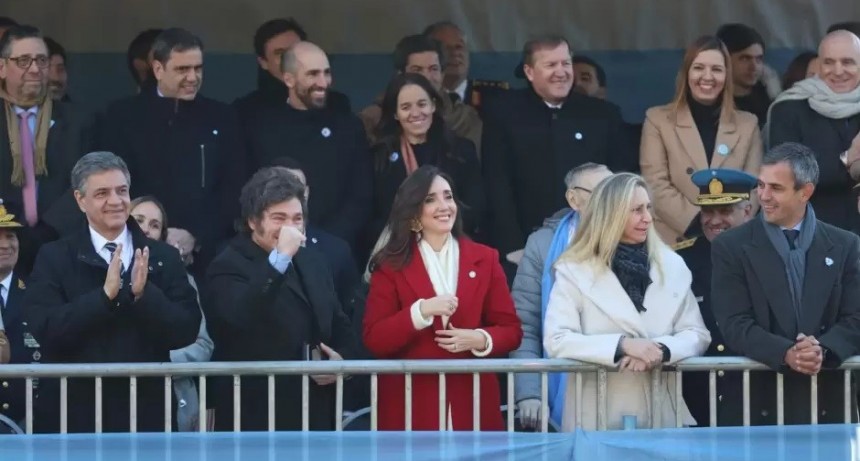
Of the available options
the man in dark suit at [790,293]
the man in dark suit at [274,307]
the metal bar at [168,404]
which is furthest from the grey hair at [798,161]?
the metal bar at [168,404]

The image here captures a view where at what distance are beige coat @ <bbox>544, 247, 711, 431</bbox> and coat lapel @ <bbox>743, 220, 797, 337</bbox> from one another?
0.29 m

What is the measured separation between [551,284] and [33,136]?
2.64m

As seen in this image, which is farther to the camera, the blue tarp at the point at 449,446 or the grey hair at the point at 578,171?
the grey hair at the point at 578,171

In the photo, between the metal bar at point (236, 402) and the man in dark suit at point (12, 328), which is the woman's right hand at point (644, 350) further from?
the man in dark suit at point (12, 328)

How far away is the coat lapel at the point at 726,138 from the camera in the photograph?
10.1 metres

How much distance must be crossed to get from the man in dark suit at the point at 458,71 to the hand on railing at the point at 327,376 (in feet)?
8.06

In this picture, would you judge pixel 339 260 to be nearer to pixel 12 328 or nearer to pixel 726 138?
pixel 12 328

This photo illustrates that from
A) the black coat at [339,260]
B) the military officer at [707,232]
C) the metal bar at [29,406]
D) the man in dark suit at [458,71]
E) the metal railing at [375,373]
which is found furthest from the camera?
the man in dark suit at [458,71]

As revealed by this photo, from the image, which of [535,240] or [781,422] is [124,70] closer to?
[535,240]

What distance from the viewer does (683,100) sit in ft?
33.4

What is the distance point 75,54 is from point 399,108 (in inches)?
88.8

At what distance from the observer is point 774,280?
27.6 feet

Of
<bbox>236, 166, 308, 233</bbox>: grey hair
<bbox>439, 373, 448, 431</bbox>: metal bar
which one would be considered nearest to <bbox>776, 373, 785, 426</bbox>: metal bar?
<bbox>439, 373, 448, 431</bbox>: metal bar

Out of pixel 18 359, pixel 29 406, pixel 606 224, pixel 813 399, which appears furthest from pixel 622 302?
pixel 18 359
